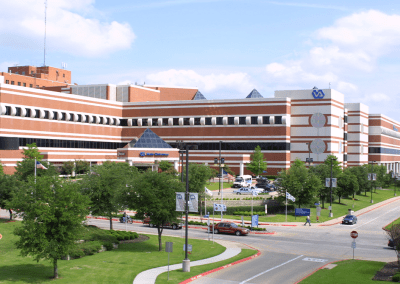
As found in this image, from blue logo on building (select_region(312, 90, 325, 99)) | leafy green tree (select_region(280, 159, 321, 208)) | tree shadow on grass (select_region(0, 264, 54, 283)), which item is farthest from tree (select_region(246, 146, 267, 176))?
tree shadow on grass (select_region(0, 264, 54, 283))

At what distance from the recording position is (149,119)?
111 metres

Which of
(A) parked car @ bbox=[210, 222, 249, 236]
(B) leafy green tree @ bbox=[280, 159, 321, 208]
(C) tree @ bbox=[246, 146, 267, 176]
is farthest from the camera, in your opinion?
(C) tree @ bbox=[246, 146, 267, 176]

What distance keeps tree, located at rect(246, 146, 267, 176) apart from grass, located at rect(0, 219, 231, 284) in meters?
58.9

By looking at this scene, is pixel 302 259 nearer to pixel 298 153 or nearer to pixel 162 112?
pixel 298 153

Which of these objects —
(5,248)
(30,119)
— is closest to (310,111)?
(30,119)

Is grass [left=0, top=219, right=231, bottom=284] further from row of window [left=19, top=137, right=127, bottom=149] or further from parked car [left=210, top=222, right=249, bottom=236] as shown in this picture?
→ row of window [left=19, top=137, right=127, bottom=149]

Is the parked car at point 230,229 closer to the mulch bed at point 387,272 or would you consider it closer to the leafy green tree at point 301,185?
the mulch bed at point 387,272

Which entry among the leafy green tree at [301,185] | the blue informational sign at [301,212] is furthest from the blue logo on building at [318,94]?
the blue informational sign at [301,212]

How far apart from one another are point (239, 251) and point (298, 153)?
7362 centimetres

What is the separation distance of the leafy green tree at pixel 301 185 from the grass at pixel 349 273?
3125 cm

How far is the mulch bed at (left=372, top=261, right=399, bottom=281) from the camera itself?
86.0 ft

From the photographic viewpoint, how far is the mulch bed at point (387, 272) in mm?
26219

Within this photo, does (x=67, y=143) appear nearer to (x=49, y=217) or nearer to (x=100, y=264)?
(x=100, y=264)

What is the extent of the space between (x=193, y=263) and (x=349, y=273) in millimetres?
10101
